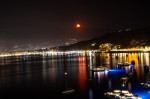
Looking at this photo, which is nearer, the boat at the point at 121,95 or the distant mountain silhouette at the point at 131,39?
the boat at the point at 121,95

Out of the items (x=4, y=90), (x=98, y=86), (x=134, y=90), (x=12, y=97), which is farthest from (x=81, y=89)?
(x=4, y=90)

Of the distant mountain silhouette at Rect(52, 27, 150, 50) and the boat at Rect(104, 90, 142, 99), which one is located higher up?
the distant mountain silhouette at Rect(52, 27, 150, 50)

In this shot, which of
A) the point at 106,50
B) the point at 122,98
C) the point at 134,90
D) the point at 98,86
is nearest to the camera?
A: the point at 122,98

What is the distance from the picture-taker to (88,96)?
14.3m

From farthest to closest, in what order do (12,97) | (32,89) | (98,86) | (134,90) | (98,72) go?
(98,72) < (32,89) < (98,86) < (12,97) < (134,90)

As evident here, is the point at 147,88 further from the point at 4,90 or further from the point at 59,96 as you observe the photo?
the point at 4,90

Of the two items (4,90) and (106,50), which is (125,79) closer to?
(4,90)

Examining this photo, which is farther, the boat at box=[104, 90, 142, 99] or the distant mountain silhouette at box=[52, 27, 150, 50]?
the distant mountain silhouette at box=[52, 27, 150, 50]

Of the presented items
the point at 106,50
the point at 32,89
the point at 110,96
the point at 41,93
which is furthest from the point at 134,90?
the point at 106,50

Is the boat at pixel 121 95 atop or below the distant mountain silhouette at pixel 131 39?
below

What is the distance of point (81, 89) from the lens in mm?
16391

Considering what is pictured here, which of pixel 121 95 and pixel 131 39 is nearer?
pixel 121 95

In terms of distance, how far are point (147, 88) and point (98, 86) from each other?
461 centimetres

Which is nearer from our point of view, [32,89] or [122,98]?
[122,98]
